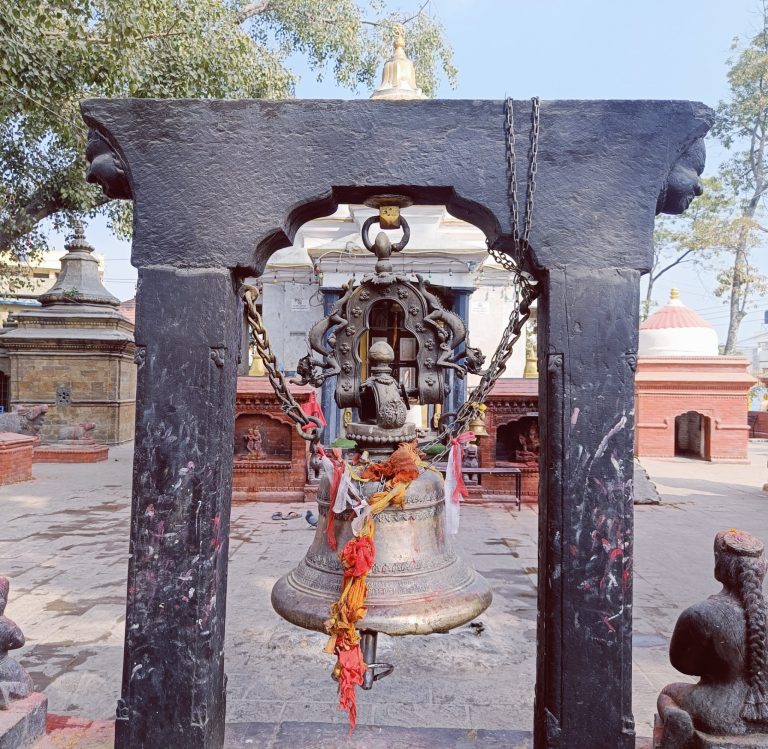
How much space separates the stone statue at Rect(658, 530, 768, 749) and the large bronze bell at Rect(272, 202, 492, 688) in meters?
0.89

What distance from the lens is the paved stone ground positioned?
3.88 metres

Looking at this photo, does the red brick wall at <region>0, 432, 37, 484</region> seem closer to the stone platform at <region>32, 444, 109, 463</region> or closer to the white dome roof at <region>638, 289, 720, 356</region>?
the stone platform at <region>32, 444, 109, 463</region>

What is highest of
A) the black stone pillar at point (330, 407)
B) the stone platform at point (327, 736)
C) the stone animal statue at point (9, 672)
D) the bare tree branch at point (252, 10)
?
the bare tree branch at point (252, 10)

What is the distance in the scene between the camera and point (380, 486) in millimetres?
2908

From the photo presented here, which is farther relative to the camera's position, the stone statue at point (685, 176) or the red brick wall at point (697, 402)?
the red brick wall at point (697, 402)

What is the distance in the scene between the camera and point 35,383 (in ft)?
55.0

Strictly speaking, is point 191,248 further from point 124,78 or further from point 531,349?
point 531,349

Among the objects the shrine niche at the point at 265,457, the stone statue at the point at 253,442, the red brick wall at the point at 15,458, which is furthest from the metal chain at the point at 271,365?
the red brick wall at the point at 15,458

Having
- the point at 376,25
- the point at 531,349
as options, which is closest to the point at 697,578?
the point at 531,349

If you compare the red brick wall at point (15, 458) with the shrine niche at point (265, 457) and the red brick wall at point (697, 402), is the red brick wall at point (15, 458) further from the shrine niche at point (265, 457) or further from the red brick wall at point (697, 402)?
the red brick wall at point (697, 402)

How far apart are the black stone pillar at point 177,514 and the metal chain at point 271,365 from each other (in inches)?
5.1

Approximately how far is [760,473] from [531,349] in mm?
6354

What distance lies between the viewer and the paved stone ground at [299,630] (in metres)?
3.88

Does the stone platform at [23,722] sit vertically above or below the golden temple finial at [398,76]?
below
